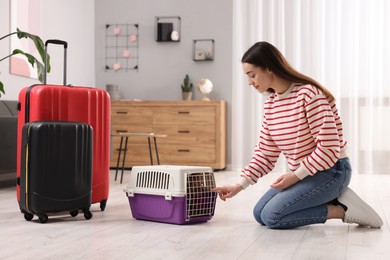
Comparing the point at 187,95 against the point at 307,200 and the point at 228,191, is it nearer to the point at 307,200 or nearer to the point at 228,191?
the point at 228,191

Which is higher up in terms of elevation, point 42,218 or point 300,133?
point 300,133

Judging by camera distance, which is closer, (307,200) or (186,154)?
(307,200)

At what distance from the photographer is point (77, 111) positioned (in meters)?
2.83

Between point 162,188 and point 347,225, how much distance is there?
782 mm

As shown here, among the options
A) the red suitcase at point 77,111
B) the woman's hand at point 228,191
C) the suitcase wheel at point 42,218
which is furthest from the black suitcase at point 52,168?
the woman's hand at point 228,191

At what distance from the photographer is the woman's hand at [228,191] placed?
249 cm

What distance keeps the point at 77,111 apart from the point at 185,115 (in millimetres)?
3272

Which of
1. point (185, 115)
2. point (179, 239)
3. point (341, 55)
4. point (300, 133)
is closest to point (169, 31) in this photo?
point (185, 115)

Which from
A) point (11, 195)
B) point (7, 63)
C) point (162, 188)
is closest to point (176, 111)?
point (7, 63)

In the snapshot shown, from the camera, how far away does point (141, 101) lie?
615 cm

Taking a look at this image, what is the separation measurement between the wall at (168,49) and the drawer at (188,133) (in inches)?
16.9

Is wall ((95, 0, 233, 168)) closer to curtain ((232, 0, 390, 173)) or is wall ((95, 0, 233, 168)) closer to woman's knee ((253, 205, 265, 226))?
curtain ((232, 0, 390, 173))

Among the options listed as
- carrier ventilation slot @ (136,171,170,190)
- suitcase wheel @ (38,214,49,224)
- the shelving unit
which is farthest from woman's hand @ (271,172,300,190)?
the shelving unit

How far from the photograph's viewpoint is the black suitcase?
8.29 ft
